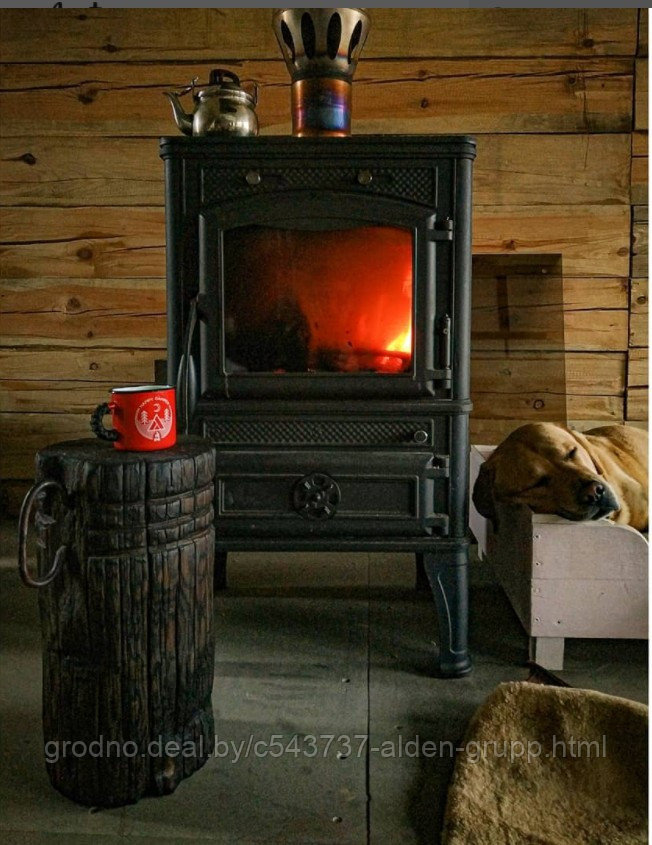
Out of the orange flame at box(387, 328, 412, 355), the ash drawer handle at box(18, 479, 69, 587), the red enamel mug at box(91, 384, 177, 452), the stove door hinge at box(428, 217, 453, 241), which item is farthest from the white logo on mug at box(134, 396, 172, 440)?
the stove door hinge at box(428, 217, 453, 241)

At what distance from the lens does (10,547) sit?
2.92 metres

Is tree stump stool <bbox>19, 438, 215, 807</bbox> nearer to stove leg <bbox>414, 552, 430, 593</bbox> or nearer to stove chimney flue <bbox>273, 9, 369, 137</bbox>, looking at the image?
stove chimney flue <bbox>273, 9, 369, 137</bbox>

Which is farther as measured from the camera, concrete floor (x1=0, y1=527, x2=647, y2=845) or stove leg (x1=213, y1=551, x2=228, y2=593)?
stove leg (x1=213, y1=551, x2=228, y2=593)

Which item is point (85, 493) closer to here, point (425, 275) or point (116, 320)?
point (425, 275)

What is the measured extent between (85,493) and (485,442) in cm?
203

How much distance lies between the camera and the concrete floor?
1.39 m

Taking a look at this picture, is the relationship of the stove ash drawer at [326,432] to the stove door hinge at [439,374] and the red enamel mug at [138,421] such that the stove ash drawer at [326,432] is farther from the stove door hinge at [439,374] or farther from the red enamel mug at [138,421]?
the red enamel mug at [138,421]

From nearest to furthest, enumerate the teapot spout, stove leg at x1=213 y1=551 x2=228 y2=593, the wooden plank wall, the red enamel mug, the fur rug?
the fur rug < the red enamel mug < the teapot spout < stove leg at x1=213 y1=551 x2=228 y2=593 < the wooden plank wall

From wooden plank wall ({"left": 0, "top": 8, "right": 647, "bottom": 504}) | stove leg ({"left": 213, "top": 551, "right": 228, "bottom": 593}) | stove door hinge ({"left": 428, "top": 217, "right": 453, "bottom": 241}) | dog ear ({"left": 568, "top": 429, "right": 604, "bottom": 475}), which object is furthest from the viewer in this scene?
wooden plank wall ({"left": 0, "top": 8, "right": 647, "bottom": 504})

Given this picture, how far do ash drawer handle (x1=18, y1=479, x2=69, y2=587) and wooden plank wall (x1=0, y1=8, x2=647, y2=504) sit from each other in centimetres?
180

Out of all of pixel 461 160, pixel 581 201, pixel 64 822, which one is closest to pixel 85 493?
pixel 64 822

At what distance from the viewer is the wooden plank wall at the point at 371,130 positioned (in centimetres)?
299

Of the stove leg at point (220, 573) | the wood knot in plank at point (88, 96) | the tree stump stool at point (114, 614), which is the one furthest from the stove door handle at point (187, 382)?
the wood knot in plank at point (88, 96)

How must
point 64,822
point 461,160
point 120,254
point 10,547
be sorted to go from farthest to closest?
1. point 120,254
2. point 10,547
3. point 461,160
4. point 64,822
